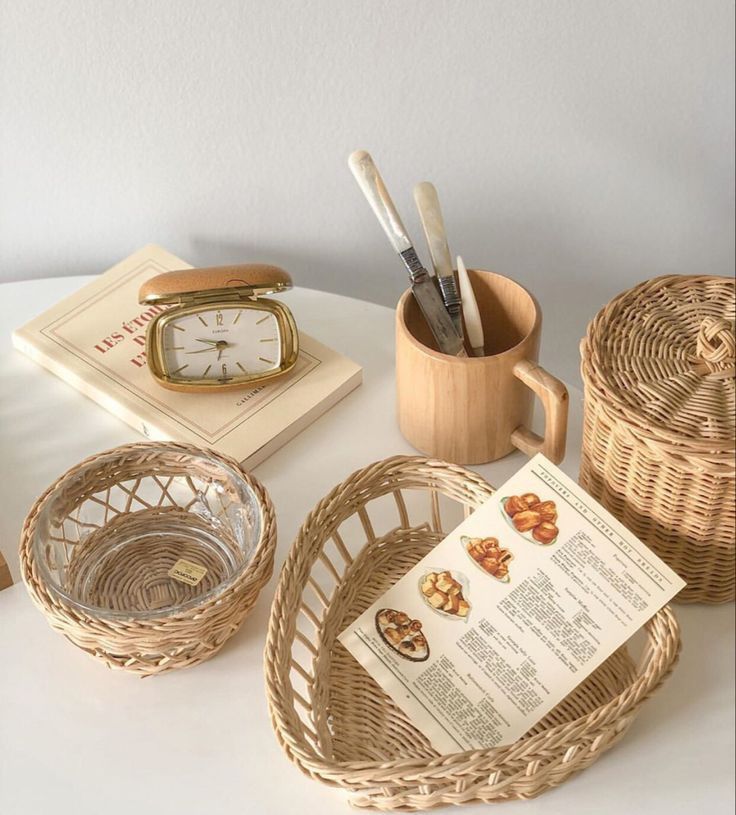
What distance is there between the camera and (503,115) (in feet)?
3.53

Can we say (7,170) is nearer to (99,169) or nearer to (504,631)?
(99,169)

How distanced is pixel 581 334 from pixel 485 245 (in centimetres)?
19

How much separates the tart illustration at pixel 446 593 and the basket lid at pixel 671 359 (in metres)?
0.18

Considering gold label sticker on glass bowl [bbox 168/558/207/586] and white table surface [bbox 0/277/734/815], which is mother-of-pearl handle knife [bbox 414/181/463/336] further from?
gold label sticker on glass bowl [bbox 168/558/207/586]

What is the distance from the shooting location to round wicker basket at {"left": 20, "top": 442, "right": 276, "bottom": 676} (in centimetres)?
73

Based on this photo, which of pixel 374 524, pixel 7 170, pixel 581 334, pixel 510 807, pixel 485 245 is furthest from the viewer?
pixel 581 334

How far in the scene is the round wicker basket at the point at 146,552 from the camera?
0.73 metres

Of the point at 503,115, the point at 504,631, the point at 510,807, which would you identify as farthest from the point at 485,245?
the point at 510,807

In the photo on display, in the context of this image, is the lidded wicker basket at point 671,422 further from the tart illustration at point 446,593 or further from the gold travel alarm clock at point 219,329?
the gold travel alarm clock at point 219,329

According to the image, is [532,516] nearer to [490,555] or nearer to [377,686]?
[490,555]

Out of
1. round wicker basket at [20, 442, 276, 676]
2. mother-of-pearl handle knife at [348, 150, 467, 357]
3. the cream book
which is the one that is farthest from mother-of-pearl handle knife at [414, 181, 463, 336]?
round wicker basket at [20, 442, 276, 676]

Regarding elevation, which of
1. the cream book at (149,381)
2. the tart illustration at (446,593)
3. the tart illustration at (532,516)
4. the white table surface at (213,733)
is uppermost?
the cream book at (149,381)

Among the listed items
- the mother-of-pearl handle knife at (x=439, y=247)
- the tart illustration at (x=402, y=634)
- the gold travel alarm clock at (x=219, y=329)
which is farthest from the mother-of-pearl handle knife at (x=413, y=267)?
the tart illustration at (x=402, y=634)

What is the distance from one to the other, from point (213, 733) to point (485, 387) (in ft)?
1.13
